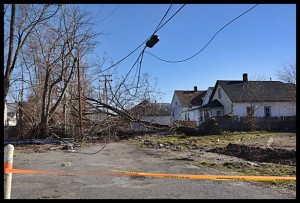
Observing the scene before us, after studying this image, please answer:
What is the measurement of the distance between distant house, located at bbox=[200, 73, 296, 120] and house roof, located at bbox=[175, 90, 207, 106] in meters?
15.1

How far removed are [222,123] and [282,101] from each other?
1508cm

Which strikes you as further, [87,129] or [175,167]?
[87,129]

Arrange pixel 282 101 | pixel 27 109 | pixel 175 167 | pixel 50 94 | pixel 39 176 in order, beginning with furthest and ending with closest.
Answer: pixel 282 101
pixel 27 109
pixel 50 94
pixel 175 167
pixel 39 176

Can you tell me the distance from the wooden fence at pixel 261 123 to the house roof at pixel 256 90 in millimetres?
7154

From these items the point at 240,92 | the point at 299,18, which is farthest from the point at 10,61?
the point at 240,92

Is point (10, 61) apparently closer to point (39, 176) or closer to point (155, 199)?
point (39, 176)

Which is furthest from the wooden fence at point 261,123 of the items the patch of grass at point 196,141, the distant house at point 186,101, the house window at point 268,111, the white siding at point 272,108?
the distant house at point 186,101

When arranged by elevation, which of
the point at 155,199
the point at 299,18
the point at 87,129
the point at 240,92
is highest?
the point at 240,92

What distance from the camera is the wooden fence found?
1318 inches

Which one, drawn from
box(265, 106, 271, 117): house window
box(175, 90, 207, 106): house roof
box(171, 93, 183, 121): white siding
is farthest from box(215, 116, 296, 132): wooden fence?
box(171, 93, 183, 121): white siding

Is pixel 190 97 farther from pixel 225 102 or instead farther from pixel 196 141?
pixel 196 141

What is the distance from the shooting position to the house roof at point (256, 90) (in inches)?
1710

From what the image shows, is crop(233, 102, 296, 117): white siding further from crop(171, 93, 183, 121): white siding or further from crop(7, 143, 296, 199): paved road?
crop(7, 143, 296, 199): paved road

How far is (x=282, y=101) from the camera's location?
4409 centimetres
